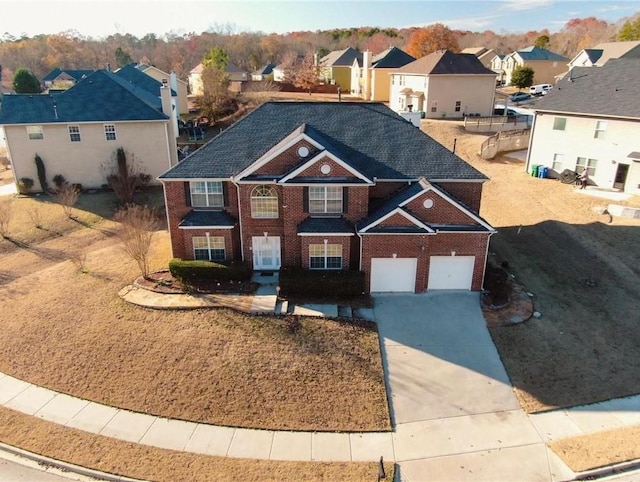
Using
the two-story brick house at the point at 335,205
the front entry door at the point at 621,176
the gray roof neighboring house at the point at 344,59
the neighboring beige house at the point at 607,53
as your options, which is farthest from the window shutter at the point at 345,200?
the gray roof neighboring house at the point at 344,59

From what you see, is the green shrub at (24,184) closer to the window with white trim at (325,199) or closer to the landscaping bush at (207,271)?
the landscaping bush at (207,271)

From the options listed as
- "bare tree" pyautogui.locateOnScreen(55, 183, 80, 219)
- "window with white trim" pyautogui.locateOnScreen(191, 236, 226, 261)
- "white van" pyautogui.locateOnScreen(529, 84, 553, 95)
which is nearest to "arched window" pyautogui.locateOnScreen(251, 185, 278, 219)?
"window with white trim" pyautogui.locateOnScreen(191, 236, 226, 261)

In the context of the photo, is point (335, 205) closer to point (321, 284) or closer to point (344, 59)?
point (321, 284)

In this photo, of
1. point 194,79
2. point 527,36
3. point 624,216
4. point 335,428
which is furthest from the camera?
point 527,36

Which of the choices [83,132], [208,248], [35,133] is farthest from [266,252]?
[35,133]

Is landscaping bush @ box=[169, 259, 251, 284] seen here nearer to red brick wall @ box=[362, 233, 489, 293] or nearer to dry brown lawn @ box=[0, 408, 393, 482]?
red brick wall @ box=[362, 233, 489, 293]

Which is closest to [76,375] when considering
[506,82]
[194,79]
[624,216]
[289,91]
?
[624,216]

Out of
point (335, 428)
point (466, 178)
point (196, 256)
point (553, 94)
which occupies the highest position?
point (553, 94)

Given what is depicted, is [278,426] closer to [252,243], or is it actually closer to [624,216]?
[252,243]
